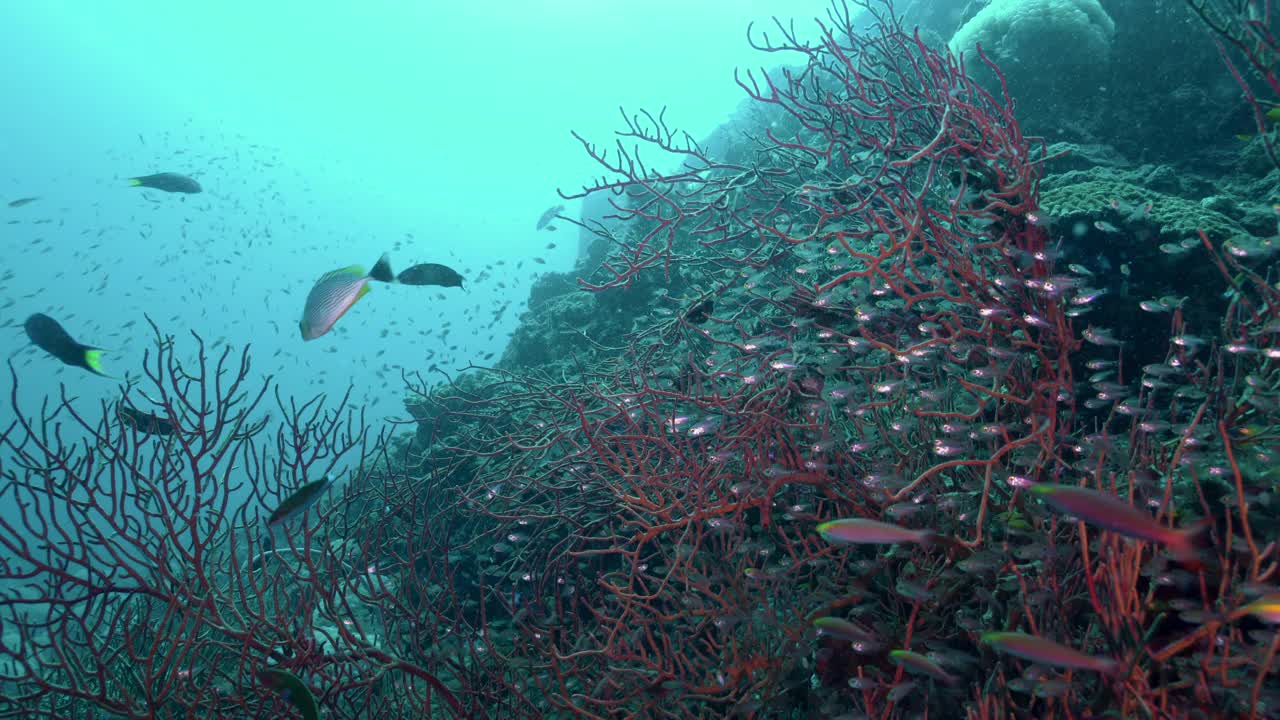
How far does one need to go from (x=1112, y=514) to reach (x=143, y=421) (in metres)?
5.12

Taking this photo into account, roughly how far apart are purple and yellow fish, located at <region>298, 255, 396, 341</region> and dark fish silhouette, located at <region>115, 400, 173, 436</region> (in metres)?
0.98

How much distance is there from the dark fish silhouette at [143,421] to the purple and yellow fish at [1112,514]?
14.6 ft

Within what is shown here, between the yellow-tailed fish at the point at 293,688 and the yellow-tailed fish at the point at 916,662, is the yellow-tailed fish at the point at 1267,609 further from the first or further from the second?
the yellow-tailed fish at the point at 293,688

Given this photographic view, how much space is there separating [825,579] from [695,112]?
144784mm

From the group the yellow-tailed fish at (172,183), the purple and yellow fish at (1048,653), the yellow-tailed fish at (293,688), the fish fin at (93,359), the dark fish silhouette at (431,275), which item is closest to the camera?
the purple and yellow fish at (1048,653)

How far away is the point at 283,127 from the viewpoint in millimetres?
119688

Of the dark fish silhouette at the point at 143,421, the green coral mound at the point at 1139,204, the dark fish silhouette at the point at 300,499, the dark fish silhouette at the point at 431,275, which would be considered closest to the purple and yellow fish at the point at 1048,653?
the dark fish silhouette at the point at 300,499

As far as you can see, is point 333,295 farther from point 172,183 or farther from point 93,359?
point 172,183

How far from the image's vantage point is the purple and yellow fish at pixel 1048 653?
5.18ft

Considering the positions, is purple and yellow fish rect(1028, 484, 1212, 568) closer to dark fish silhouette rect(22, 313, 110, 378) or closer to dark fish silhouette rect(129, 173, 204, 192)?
dark fish silhouette rect(22, 313, 110, 378)

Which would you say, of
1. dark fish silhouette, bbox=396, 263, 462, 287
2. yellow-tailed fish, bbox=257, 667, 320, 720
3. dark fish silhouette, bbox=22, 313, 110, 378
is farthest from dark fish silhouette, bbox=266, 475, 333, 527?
dark fish silhouette, bbox=22, 313, 110, 378

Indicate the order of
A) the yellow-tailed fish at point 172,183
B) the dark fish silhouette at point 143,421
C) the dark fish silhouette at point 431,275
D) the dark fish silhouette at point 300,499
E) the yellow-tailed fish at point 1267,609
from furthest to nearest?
the yellow-tailed fish at point 172,183
the dark fish silhouette at point 431,275
the dark fish silhouette at point 143,421
the dark fish silhouette at point 300,499
the yellow-tailed fish at point 1267,609

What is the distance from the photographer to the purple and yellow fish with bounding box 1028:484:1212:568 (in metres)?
1.47

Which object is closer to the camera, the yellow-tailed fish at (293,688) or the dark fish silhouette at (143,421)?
the yellow-tailed fish at (293,688)
